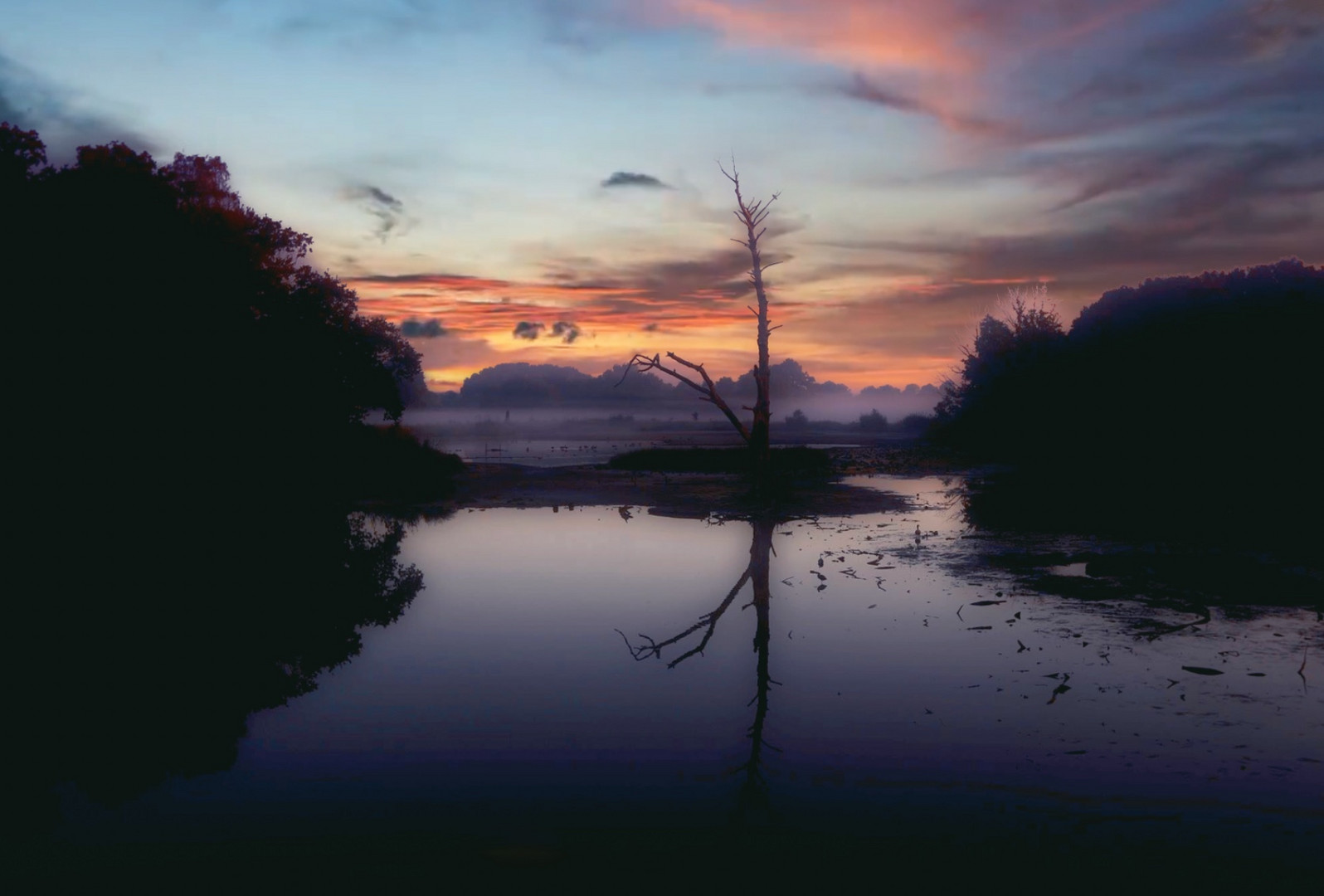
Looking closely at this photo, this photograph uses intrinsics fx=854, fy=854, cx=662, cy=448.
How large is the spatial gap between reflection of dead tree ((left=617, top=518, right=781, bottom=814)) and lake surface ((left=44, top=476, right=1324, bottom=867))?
0.13 ft

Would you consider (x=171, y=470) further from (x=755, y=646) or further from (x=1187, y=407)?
(x=1187, y=407)

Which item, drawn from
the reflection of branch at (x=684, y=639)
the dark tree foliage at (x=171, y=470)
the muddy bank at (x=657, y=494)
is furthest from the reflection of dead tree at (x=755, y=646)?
the muddy bank at (x=657, y=494)

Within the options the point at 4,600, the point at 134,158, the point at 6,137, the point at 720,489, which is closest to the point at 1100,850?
the point at 4,600

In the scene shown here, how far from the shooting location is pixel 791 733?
7.48 meters

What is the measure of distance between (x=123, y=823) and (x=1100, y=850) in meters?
6.73

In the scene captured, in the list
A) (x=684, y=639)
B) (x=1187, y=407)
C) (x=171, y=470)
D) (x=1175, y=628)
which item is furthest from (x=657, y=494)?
(x=1187, y=407)

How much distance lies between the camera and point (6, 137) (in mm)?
26656

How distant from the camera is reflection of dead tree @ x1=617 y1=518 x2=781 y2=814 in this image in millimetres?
6398

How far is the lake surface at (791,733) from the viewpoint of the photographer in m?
5.84

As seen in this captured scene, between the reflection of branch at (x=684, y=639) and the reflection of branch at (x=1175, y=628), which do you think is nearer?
the reflection of branch at (x=684, y=639)

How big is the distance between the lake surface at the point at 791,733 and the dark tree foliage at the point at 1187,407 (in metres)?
12.9

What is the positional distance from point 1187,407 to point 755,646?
36.8m

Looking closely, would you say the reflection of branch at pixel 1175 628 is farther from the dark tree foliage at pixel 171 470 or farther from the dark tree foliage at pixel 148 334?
the dark tree foliage at pixel 148 334

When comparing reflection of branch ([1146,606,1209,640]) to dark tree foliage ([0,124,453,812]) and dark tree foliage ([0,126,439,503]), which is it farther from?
dark tree foliage ([0,126,439,503])
